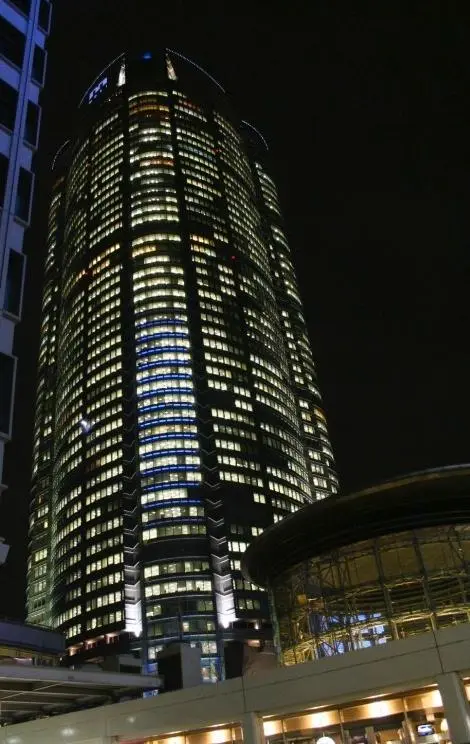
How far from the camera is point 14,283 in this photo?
666 inches

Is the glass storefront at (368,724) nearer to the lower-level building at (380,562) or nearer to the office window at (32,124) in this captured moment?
the lower-level building at (380,562)

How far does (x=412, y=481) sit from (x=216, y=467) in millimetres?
101013

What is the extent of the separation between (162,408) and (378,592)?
10489cm

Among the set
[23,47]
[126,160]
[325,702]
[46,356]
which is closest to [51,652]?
[325,702]

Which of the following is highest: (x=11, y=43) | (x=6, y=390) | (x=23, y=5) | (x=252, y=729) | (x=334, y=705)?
(x=23, y=5)

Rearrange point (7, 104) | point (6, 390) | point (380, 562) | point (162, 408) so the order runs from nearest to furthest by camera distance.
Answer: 1. point (6, 390)
2. point (7, 104)
3. point (380, 562)
4. point (162, 408)

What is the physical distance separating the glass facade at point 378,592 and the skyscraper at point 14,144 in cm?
2545

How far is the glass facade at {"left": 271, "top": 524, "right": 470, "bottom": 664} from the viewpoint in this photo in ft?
113

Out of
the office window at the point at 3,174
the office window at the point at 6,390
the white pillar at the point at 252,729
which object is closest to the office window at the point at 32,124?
the office window at the point at 3,174

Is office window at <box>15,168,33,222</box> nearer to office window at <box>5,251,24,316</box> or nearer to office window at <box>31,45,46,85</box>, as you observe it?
office window at <box>5,251,24,316</box>

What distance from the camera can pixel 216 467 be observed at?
440 feet

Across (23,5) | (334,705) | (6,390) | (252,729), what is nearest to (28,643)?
(252,729)

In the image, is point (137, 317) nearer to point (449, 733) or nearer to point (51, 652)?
point (51, 652)

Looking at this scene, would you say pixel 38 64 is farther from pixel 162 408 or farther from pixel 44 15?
pixel 162 408
